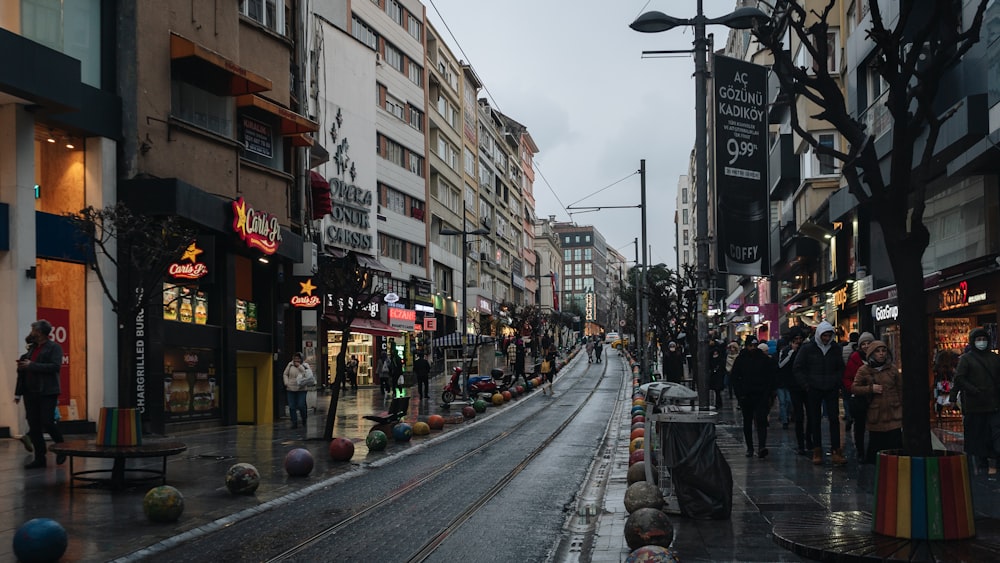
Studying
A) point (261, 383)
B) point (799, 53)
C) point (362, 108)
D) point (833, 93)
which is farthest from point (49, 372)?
point (362, 108)

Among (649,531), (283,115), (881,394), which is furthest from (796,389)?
(283,115)

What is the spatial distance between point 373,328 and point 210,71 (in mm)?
25466

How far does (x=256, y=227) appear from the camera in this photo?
23969 mm

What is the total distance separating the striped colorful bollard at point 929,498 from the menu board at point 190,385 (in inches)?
654

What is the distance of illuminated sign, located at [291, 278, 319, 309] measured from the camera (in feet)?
91.7

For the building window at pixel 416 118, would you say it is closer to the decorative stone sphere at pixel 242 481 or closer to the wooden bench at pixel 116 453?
the wooden bench at pixel 116 453

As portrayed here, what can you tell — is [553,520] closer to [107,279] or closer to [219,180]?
[107,279]

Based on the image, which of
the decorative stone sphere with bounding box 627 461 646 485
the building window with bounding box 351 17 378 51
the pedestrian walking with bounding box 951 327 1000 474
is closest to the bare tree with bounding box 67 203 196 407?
the decorative stone sphere with bounding box 627 461 646 485

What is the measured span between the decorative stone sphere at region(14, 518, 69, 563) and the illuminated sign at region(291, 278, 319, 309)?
2009 centimetres

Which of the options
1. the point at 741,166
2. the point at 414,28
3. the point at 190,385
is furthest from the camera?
the point at 414,28

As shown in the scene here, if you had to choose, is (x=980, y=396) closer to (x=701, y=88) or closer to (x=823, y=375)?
(x=823, y=375)

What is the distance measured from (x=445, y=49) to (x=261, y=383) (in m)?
46.9

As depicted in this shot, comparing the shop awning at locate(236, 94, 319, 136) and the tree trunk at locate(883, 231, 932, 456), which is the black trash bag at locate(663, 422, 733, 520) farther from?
the shop awning at locate(236, 94, 319, 136)

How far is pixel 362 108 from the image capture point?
49094 mm
